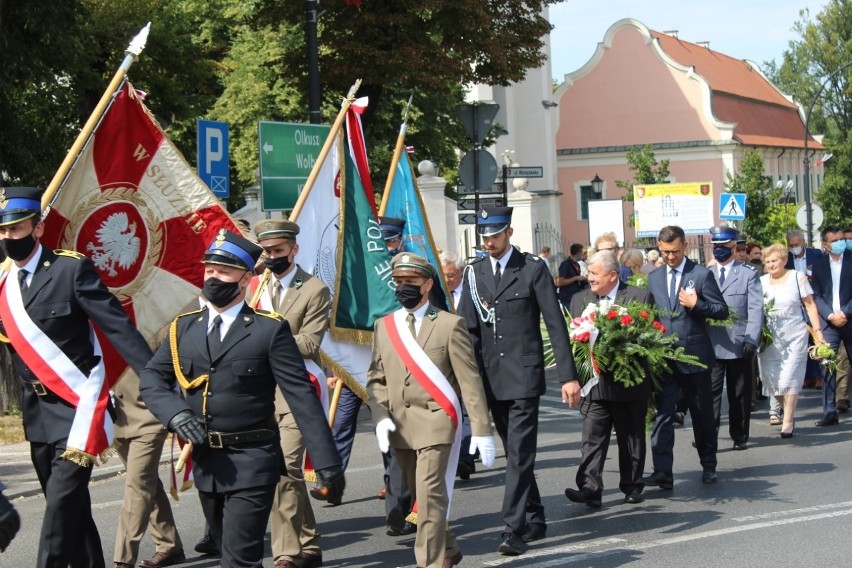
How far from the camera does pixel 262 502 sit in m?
5.88

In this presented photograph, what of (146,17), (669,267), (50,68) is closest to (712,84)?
(146,17)

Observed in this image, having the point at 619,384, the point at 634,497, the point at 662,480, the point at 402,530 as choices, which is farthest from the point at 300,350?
the point at 662,480

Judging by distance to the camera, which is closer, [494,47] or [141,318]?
[141,318]

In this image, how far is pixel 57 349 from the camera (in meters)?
6.41

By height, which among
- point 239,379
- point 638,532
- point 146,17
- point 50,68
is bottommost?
point 638,532

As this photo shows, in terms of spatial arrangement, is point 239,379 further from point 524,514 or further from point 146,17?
point 146,17

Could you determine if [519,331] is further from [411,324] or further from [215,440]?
[215,440]

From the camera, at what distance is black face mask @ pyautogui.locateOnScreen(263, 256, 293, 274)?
8164mm

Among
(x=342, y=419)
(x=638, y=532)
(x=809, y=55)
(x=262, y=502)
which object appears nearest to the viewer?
(x=262, y=502)

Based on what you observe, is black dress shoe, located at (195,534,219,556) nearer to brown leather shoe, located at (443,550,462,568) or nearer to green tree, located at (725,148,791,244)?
brown leather shoe, located at (443,550,462,568)

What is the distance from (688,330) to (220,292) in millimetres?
5864

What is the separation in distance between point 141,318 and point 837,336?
8.93m

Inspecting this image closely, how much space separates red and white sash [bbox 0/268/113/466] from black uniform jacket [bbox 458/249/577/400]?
287cm

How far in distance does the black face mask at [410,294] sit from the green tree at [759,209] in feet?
129
